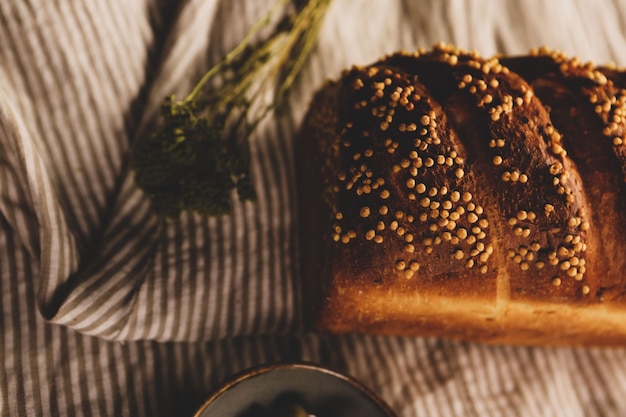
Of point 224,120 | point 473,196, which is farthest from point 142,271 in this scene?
point 473,196

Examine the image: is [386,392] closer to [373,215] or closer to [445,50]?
[373,215]

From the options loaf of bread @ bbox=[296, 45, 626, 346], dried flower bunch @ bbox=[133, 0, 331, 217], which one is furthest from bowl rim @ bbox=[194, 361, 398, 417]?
dried flower bunch @ bbox=[133, 0, 331, 217]

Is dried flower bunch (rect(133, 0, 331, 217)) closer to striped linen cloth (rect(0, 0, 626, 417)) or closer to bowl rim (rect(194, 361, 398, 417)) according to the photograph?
striped linen cloth (rect(0, 0, 626, 417))

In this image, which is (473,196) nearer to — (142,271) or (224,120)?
(224,120)

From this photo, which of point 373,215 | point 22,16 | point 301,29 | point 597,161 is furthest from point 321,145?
point 22,16

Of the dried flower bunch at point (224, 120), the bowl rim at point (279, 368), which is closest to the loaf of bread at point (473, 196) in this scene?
the bowl rim at point (279, 368)
